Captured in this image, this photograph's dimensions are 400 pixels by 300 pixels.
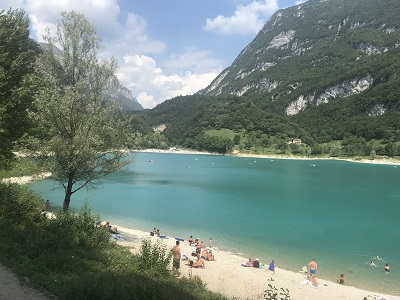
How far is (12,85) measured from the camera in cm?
2383

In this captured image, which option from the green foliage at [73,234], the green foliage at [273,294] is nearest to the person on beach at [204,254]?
the green foliage at [273,294]

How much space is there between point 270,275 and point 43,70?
22469 millimetres

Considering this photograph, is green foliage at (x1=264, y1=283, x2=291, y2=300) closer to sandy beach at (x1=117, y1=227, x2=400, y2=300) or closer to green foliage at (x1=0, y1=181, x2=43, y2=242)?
sandy beach at (x1=117, y1=227, x2=400, y2=300)

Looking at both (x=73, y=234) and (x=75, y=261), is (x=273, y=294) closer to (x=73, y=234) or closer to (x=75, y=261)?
(x=75, y=261)

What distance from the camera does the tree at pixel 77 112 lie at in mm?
20938

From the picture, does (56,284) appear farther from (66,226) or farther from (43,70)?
(43,70)

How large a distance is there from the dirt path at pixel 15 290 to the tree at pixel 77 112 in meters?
11.0

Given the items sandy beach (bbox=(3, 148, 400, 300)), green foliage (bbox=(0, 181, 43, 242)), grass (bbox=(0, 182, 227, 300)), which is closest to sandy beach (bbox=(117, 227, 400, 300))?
sandy beach (bbox=(3, 148, 400, 300))

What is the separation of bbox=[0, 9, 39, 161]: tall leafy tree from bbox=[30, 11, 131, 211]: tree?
1304mm

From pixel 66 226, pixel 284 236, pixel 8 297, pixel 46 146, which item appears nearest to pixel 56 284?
pixel 8 297

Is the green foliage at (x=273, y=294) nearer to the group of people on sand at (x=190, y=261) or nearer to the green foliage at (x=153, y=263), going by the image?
the green foliage at (x=153, y=263)

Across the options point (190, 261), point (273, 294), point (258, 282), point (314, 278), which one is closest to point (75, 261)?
point (273, 294)

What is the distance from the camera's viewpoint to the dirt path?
946 cm

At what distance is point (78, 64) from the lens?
75.7 ft
